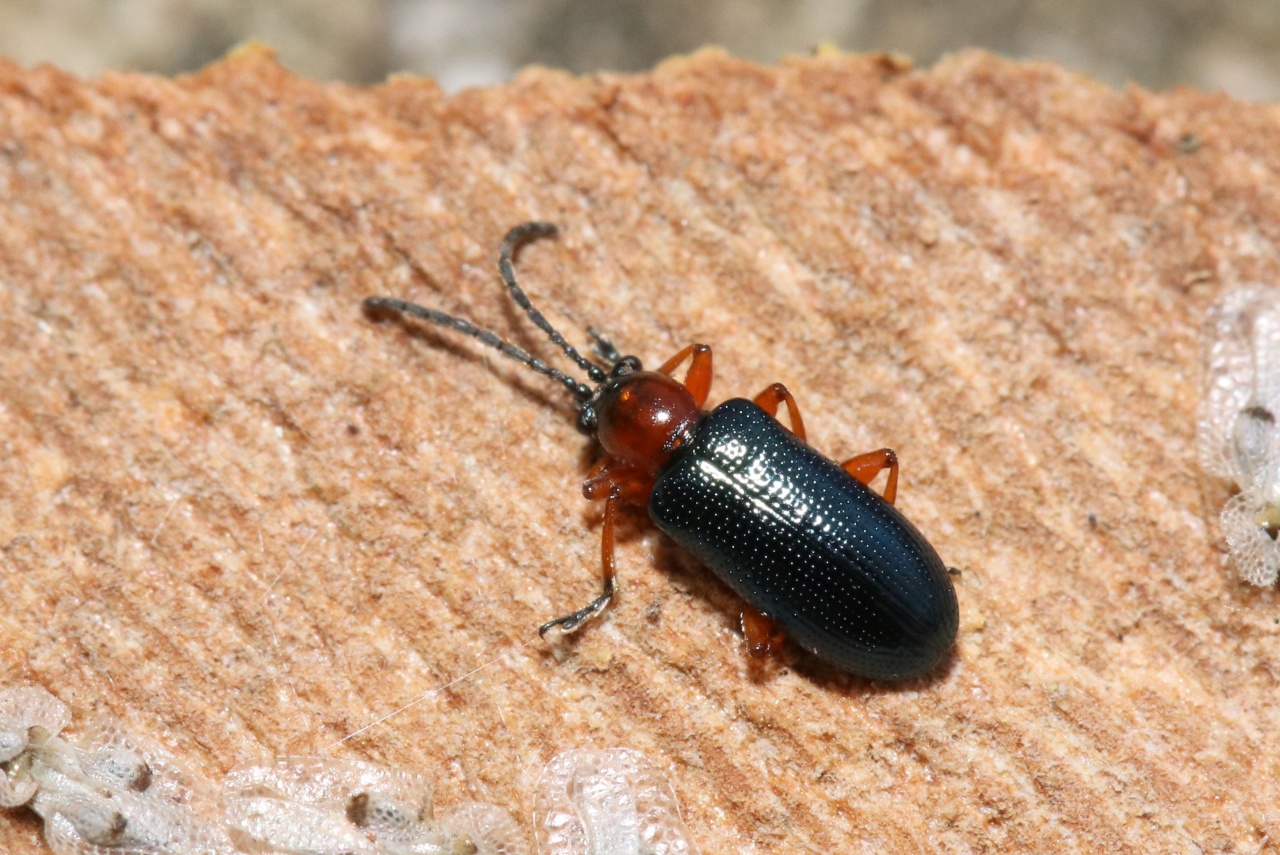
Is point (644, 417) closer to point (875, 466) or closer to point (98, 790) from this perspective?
point (875, 466)

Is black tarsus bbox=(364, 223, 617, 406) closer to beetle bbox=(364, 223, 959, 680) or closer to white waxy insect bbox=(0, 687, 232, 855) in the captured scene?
beetle bbox=(364, 223, 959, 680)

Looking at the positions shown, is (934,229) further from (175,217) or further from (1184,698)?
(175,217)

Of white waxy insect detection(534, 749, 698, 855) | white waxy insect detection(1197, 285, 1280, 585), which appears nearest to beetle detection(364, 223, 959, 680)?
white waxy insect detection(534, 749, 698, 855)

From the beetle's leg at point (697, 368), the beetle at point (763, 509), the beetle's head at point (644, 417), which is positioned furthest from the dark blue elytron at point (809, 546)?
the beetle's leg at point (697, 368)

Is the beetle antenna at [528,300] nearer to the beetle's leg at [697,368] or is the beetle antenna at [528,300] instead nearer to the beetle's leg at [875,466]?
the beetle's leg at [697,368]

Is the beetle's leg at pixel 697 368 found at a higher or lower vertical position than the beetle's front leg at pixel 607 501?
higher

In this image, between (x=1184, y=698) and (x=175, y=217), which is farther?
(x=175, y=217)

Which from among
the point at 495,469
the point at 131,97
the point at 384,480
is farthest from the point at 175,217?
the point at 495,469
